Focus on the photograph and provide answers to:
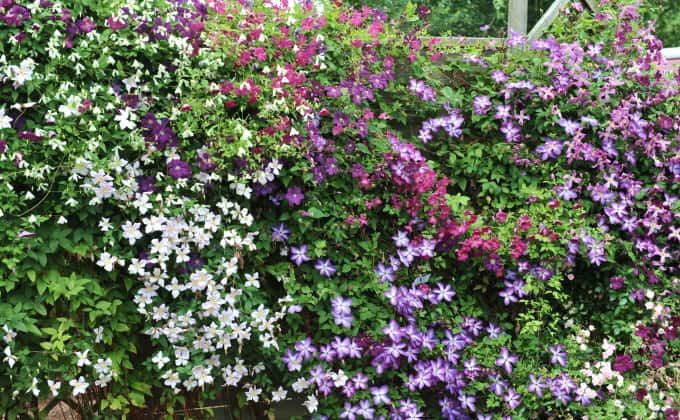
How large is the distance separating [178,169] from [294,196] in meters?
0.44

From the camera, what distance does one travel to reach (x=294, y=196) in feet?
8.21

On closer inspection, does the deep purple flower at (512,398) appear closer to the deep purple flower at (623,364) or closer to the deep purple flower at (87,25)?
the deep purple flower at (623,364)

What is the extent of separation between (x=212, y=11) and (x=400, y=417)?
1.76 metres

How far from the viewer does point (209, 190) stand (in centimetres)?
253

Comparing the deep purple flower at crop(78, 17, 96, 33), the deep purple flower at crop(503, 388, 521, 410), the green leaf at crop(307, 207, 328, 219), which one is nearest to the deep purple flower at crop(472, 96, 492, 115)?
the green leaf at crop(307, 207, 328, 219)

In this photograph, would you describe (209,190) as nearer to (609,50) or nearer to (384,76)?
(384,76)

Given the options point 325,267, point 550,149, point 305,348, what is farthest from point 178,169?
point 550,149

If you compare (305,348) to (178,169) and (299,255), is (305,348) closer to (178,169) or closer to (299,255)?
(299,255)

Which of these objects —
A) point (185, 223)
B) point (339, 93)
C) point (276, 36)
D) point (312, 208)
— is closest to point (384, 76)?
point (339, 93)

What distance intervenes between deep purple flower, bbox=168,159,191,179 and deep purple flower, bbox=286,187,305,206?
0.38 m

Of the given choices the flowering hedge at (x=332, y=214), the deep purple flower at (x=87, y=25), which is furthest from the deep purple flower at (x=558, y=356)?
the deep purple flower at (x=87, y=25)

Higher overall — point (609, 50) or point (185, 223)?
point (609, 50)

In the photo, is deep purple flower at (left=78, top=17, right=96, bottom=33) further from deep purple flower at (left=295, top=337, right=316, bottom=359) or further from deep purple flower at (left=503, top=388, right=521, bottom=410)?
deep purple flower at (left=503, top=388, right=521, bottom=410)

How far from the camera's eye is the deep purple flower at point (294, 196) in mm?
2496
